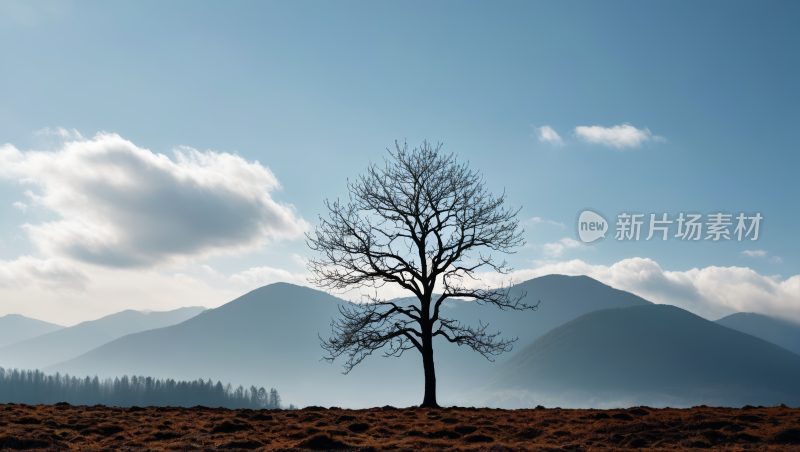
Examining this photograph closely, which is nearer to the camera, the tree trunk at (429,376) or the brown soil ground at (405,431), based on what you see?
the brown soil ground at (405,431)

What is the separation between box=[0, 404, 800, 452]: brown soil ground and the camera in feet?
35.9

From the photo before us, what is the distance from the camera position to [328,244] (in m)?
22.2

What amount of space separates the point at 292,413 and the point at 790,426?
14809 millimetres

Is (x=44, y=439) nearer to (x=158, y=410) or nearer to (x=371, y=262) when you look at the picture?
(x=158, y=410)

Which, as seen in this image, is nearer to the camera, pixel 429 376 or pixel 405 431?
pixel 405 431

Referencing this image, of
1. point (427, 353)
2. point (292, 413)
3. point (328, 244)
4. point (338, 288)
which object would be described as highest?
point (328, 244)

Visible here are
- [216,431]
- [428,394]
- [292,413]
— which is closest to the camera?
[216,431]

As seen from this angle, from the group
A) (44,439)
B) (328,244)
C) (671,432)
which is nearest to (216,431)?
(44,439)

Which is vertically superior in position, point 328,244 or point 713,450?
point 328,244

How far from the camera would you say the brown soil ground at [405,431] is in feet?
35.9

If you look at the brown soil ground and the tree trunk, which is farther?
the tree trunk

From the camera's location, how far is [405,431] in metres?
13.1

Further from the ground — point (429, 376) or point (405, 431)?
point (429, 376)

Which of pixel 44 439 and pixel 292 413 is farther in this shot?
pixel 292 413
